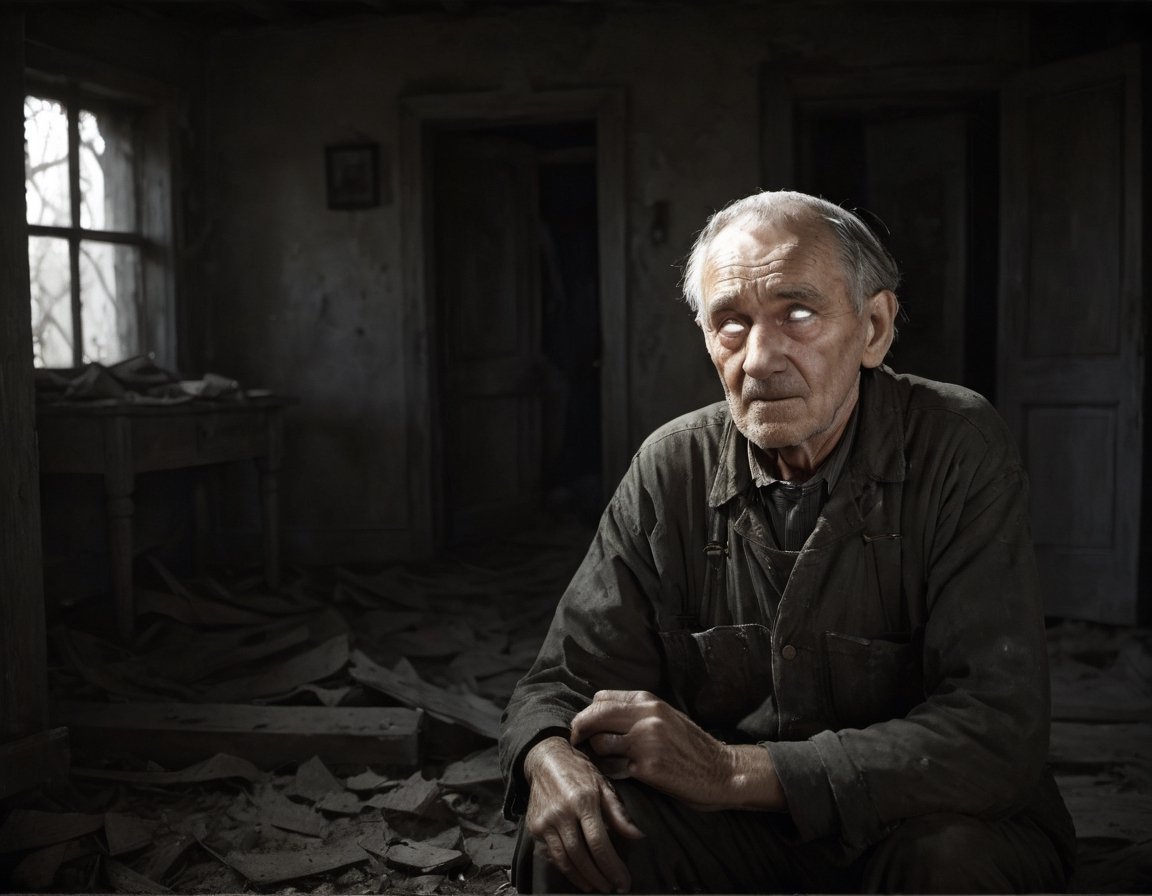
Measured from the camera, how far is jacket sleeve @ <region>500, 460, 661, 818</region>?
6.27ft

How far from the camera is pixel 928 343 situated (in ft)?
23.3

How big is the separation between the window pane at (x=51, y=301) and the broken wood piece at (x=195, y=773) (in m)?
2.39

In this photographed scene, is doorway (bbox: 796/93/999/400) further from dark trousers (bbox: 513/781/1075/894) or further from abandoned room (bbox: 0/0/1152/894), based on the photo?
dark trousers (bbox: 513/781/1075/894)

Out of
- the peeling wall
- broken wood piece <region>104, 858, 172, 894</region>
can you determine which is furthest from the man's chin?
the peeling wall

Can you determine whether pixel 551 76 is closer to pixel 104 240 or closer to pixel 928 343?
pixel 104 240

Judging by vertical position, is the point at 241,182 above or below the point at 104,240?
above

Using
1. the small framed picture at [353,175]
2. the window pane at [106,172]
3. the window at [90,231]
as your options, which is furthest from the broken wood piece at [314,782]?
the small framed picture at [353,175]

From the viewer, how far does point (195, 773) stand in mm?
3455

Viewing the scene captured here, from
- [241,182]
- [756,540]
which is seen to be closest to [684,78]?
[241,182]

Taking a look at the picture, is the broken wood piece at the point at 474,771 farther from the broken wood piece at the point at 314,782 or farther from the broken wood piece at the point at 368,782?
the broken wood piece at the point at 314,782

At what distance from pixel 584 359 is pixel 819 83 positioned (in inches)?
160

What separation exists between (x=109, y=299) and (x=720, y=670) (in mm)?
4822

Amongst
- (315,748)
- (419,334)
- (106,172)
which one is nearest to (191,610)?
(315,748)

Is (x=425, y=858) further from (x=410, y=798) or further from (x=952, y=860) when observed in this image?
(x=952, y=860)
